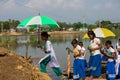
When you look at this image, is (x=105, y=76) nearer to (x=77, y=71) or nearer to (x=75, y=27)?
(x=77, y=71)

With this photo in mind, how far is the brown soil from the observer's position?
7.50 m

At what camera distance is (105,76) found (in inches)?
435

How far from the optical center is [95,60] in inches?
393

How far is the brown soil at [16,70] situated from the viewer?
7.50m

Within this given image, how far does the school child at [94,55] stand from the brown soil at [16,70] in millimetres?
2417

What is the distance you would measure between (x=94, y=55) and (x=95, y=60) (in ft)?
0.53

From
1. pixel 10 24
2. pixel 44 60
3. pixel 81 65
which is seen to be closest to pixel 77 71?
pixel 81 65

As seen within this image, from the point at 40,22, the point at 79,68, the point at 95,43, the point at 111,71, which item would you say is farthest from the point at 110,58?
the point at 40,22

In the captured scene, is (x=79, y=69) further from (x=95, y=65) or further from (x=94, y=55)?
(x=94, y=55)

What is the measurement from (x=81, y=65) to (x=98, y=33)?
236 centimetres

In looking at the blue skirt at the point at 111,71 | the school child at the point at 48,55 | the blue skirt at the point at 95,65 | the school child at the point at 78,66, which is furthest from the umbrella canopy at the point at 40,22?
the blue skirt at the point at 111,71

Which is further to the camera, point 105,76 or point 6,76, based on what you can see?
point 105,76

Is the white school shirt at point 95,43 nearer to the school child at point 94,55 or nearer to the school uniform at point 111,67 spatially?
the school child at point 94,55

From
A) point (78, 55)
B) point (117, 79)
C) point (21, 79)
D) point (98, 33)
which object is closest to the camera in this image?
point (21, 79)
